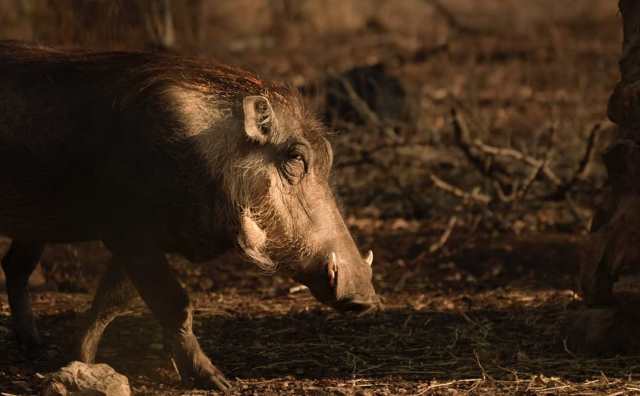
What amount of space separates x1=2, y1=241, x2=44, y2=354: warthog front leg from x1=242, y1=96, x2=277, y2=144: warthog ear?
49.5 inches

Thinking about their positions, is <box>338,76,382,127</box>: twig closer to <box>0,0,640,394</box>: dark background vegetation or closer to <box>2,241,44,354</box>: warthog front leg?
<box>0,0,640,394</box>: dark background vegetation

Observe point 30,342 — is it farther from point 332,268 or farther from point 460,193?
point 460,193

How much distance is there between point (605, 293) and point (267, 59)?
7003mm

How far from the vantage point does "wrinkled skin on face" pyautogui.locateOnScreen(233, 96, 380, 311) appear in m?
4.00

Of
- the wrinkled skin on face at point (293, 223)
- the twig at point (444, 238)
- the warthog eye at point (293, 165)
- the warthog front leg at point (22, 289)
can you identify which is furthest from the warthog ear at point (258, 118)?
the twig at point (444, 238)

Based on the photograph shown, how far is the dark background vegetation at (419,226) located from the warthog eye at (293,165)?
0.34 metres

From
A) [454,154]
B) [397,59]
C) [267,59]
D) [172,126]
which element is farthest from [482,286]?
[267,59]

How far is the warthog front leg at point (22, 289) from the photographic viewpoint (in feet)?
14.9

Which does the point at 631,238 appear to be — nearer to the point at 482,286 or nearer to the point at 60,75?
the point at 482,286

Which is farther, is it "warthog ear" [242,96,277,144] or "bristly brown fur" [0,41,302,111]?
"bristly brown fur" [0,41,302,111]

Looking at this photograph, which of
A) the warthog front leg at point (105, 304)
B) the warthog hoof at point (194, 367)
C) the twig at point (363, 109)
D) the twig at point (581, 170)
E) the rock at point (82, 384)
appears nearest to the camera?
the rock at point (82, 384)

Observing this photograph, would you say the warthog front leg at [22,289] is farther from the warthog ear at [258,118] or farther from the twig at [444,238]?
the twig at [444,238]

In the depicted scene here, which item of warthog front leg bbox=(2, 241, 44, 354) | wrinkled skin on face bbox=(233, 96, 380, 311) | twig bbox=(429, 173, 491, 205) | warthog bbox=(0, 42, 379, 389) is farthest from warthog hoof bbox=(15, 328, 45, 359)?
twig bbox=(429, 173, 491, 205)

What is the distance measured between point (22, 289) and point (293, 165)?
1.37m
